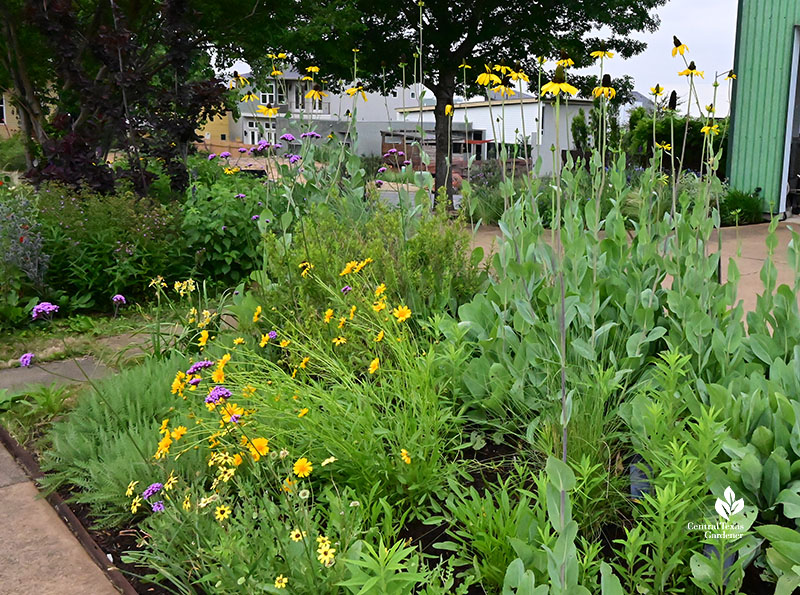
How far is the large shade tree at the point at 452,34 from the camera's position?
39.9 feet

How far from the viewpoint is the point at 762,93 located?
360 inches

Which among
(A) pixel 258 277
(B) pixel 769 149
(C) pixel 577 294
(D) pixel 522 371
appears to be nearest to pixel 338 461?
(D) pixel 522 371

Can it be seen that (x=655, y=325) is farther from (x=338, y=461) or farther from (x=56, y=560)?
(x=56, y=560)

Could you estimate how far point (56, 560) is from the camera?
6.79ft

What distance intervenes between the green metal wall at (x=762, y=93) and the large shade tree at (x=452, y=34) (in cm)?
371

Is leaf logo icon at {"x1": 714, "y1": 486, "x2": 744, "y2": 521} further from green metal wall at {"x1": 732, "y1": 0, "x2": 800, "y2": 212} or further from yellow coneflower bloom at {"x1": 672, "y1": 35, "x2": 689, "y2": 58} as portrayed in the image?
green metal wall at {"x1": 732, "y1": 0, "x2": 800, "y2": 212}

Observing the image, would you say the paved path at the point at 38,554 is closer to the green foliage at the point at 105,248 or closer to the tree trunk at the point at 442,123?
the green foliage at the point at 105,248

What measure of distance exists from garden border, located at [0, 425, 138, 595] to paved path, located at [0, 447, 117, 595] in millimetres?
15

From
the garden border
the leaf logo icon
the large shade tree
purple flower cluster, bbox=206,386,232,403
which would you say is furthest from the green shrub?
the large shade tree

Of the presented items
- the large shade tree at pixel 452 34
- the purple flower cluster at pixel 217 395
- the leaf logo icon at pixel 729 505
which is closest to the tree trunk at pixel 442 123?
the large shade tree at pixel 452 34

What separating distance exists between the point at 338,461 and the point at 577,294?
104 centimetres

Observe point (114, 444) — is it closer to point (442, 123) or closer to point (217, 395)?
point (217, 395)

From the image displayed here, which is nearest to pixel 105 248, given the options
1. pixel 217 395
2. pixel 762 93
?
pixel 217 395

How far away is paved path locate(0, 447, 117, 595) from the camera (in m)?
1.94
